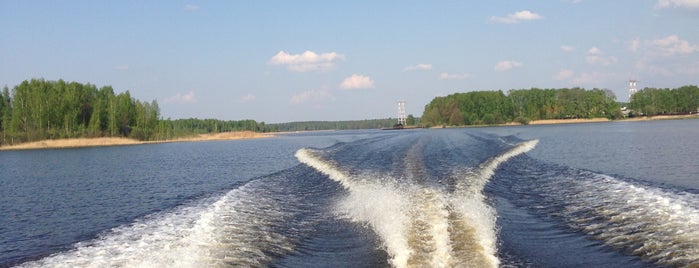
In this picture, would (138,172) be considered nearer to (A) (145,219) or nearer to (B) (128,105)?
(A) (145,219)

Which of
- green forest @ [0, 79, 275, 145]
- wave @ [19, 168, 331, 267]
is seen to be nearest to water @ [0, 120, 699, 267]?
wave @ [19, 168, 331, 267]

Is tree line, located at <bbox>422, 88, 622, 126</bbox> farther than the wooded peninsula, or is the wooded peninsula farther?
tree line, located at <bbox>422, 88, 622, 126</bbox>

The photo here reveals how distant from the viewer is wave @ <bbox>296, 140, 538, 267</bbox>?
8137 millimetres

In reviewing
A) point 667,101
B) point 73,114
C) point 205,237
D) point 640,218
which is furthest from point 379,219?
point 667,101

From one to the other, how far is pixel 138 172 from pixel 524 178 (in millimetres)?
19187

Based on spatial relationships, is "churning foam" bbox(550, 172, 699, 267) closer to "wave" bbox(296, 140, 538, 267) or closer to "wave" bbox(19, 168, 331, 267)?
"wave" bbox(296, 140, 538, 267)

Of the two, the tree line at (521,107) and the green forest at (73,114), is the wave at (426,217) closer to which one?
the green forest at (73,114)

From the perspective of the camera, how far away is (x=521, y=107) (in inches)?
5797

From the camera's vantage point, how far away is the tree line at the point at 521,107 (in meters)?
133

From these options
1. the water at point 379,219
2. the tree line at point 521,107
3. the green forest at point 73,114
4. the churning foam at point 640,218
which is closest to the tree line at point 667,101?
the tree line at point 521,107

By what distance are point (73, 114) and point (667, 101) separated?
445 feet

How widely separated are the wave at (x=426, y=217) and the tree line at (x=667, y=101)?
134212 millimetres

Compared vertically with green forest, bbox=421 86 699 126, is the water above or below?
below

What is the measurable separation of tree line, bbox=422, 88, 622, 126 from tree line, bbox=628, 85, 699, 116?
5849mm
